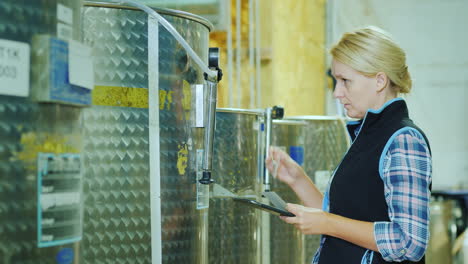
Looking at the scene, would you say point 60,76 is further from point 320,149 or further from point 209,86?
point 320,149

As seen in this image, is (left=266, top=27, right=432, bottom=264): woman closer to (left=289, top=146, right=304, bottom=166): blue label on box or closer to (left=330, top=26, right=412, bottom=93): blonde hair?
(left=330, top=26, right=412, bottom=93): blonde hair

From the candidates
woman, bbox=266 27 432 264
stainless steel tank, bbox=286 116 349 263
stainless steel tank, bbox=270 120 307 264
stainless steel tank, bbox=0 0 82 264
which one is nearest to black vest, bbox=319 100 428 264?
woman, bbox=266 27 432 264

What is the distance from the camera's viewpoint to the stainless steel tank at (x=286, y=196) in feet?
8.51

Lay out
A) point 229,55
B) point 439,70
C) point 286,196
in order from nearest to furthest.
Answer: point 286,196 < point 229,55 < point 439,70

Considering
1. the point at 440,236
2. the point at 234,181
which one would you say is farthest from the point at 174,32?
the point at 440,236

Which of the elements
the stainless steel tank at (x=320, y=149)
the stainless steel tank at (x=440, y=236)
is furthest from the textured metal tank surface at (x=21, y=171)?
the stainless steel tank at (x=440, y=236)

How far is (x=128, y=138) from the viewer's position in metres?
1.48

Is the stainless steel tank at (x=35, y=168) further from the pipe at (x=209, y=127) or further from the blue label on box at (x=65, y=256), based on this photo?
the pipe at (x=209, y=127)

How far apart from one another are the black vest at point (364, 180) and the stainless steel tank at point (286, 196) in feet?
3.17

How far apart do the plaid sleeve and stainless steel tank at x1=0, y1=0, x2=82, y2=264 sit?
0.81m

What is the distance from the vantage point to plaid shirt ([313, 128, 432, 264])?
1.42 m

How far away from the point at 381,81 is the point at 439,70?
3997 millimetres

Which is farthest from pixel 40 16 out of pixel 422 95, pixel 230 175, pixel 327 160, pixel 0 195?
pixel 422 95

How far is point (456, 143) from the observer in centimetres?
523
